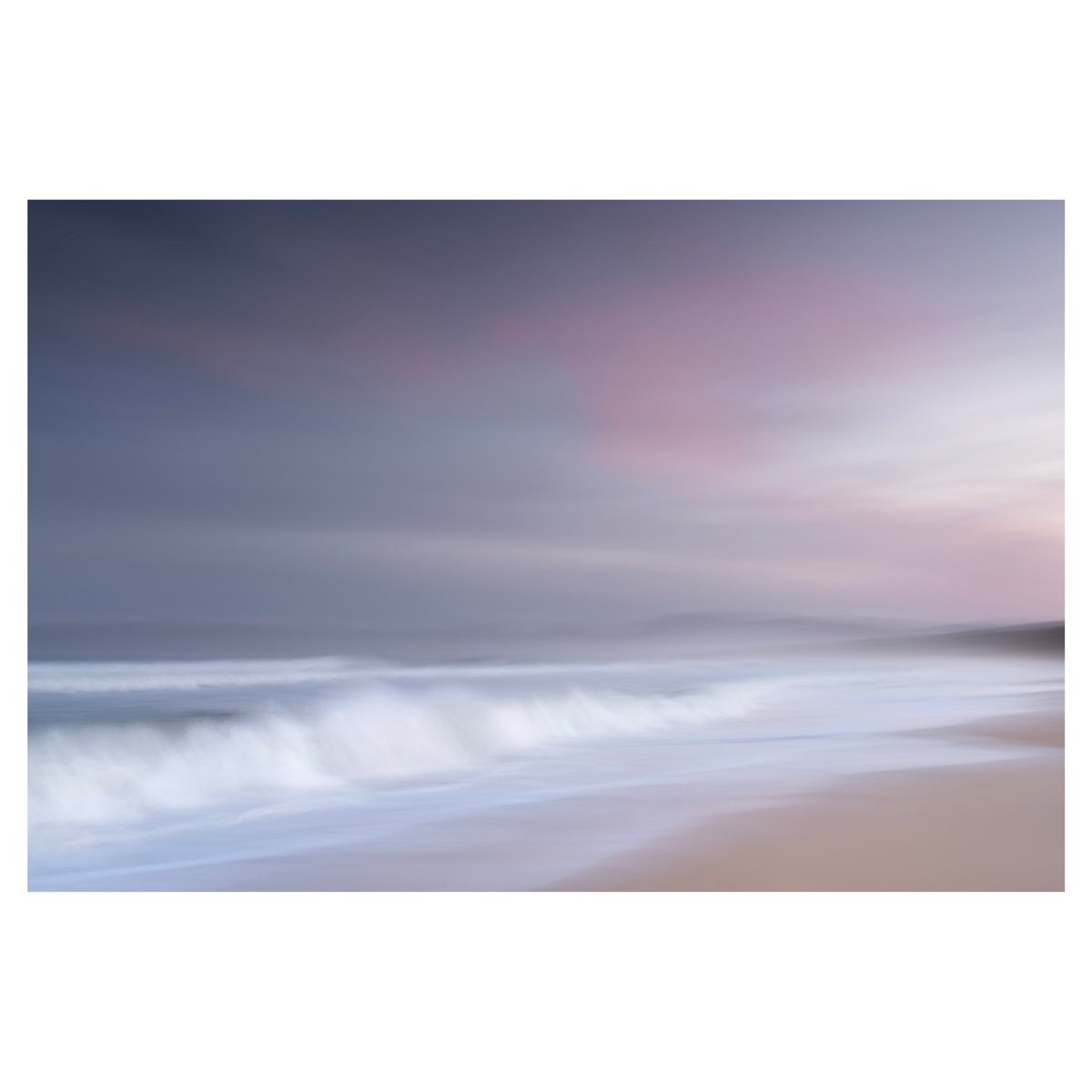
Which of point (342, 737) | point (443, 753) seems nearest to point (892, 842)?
point (443, 753)

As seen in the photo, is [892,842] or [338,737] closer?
[892,842]

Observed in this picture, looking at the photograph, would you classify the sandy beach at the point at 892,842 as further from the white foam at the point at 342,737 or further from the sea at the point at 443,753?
the white foam at the point at 342,737

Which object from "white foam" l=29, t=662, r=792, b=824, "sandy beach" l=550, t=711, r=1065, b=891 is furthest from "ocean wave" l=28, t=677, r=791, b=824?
"sandy beach" l=550, t=711, r=1065, b=891

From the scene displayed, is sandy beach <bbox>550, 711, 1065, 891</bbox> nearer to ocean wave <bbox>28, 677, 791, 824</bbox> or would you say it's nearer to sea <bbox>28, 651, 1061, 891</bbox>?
sea <bbox>28, 651, 1061, 891</bbox>

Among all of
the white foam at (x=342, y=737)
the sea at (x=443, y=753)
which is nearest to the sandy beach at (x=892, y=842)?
the sea at (x=443, y=753)

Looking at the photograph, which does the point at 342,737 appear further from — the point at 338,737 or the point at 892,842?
the point at 892,842
